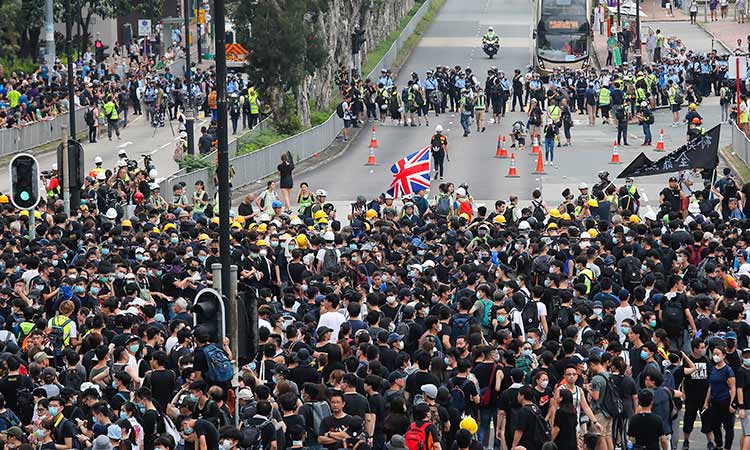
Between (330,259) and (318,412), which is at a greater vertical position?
(318,412)

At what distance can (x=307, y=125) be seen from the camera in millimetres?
48188

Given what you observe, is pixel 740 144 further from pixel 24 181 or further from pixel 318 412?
pixel 318 412

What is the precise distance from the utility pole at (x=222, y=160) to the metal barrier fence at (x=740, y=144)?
968 inches

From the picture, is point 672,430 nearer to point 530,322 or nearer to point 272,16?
point 530,322

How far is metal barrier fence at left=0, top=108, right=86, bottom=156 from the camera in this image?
4519cm

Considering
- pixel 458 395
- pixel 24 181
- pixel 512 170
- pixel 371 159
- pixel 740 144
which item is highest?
pixel 24 181

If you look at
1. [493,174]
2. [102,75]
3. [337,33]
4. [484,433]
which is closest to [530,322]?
→ [484,433]

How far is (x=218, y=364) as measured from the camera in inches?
583

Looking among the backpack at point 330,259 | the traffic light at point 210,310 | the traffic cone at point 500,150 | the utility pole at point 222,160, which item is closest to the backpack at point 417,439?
the traffic light at point 210,310

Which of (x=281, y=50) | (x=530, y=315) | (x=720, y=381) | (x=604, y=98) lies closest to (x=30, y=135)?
(x=281, y=50)

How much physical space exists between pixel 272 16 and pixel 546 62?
20768 millimetres

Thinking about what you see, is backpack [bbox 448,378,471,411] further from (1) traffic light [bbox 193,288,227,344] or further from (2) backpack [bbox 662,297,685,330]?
(2) backpack [bbox 662,297,685,330]

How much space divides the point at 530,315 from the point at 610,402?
9.43ft

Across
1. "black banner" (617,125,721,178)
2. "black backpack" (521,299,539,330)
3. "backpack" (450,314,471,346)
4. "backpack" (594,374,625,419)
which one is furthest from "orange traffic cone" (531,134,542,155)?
"backpack" (594,374,625,419)
